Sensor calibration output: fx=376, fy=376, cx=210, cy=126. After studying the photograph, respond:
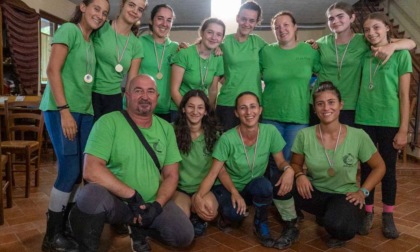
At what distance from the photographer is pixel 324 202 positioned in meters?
2.45

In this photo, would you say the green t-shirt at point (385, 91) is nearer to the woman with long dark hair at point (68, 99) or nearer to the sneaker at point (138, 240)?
the sneaker at point (138, 240)

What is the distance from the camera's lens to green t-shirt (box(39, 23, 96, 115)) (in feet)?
7.02

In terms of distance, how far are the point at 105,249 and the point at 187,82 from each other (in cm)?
128

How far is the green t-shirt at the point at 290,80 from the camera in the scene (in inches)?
108

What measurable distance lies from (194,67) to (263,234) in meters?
1.27

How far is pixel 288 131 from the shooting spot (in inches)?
111

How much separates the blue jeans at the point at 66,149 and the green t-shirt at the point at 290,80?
1350mm

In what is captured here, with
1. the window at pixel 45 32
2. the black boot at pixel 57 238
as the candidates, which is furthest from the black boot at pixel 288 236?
the window at pixel 45 32

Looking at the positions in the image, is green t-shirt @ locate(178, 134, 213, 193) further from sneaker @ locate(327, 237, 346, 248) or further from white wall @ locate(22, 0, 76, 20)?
white wall @ locate(22, 0, 76, 20)

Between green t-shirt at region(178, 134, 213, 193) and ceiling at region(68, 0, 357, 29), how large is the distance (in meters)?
5.38

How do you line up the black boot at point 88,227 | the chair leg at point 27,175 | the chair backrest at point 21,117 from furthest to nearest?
the chair backrest at point 21,117, the chair leg at point 27,175, the black boot at point 88,227

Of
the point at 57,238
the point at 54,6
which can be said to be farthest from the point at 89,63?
the point at 54,6

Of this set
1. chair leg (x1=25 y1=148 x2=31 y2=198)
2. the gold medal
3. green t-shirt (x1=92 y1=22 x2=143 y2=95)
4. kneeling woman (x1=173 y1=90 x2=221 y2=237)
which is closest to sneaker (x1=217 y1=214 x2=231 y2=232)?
kneeling woman (x1=173 y1=90 x2=221 y2=237)

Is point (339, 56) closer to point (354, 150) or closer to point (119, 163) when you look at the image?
point (354, 150)
